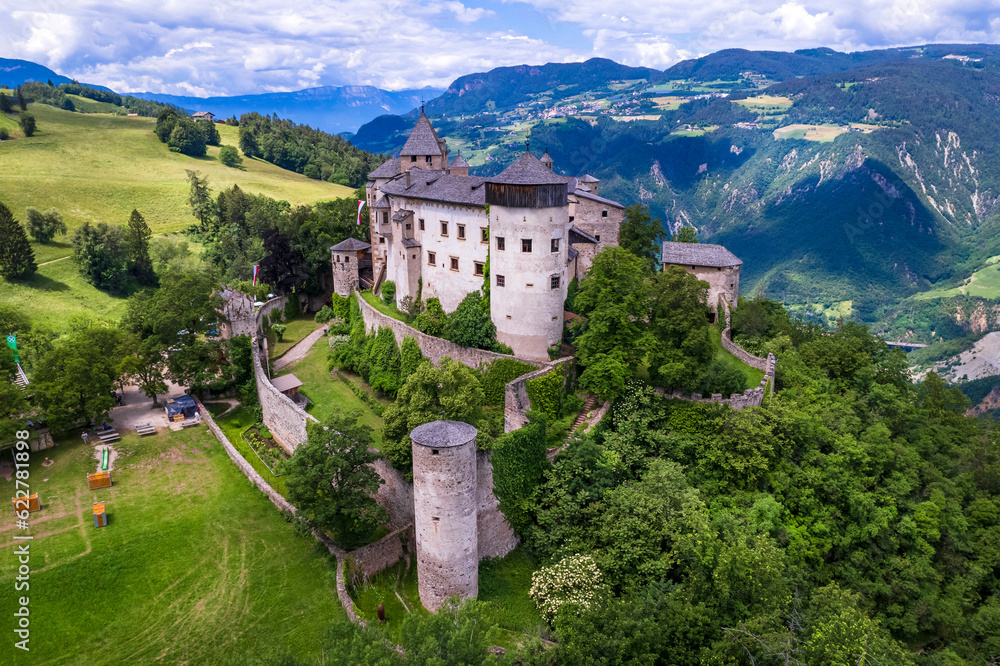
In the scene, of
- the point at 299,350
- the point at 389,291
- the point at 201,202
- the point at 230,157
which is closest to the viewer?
the point at 389,291

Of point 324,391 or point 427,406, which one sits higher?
point 427,406

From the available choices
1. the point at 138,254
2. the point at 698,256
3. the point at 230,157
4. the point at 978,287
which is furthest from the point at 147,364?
the point at 978,287

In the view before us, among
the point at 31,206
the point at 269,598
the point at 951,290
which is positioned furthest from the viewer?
the point at 951,290

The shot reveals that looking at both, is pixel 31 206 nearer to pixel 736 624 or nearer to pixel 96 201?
pixel 96 201

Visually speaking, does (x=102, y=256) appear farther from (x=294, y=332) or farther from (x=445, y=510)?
(x=445, y=510)

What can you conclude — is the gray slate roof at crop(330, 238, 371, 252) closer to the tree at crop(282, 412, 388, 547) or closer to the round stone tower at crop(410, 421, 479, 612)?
the tree at crop(282, 412, 388, 547)

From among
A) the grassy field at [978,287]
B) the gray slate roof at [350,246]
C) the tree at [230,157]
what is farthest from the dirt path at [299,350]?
the grassy field at [978,287]

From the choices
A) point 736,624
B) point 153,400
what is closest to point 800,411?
point 736,624
